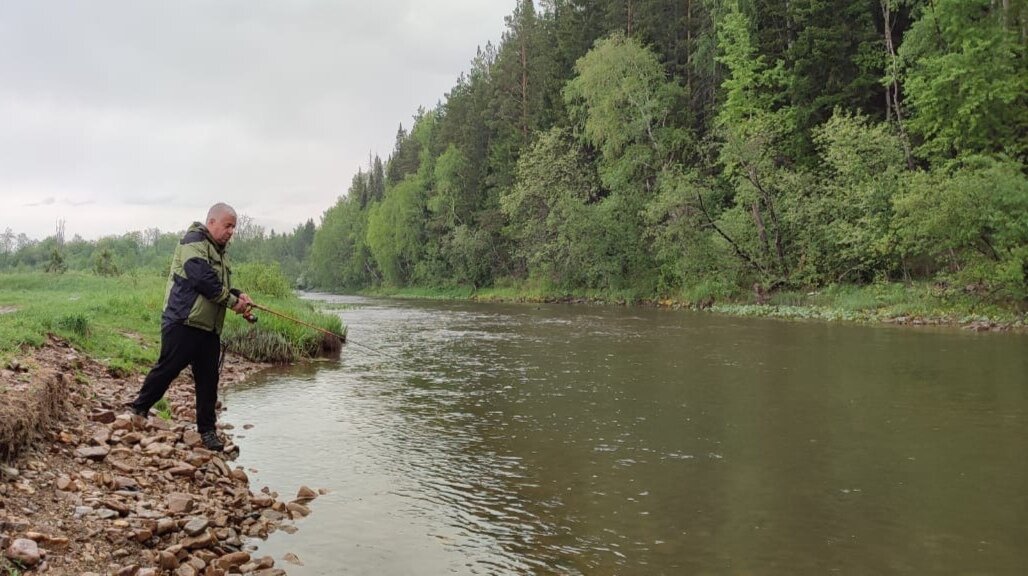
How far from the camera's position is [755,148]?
33.8 metres

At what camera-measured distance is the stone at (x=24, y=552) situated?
363 cm

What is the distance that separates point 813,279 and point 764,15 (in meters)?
17.3

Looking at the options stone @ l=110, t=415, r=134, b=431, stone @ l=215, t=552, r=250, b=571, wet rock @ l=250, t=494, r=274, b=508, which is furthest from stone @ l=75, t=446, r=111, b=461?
stone @ l=215, t=552, r=250, b=571

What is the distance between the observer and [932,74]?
93.7 ft

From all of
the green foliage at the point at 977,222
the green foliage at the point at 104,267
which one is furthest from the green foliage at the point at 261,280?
the green foliage at the point at 977,222

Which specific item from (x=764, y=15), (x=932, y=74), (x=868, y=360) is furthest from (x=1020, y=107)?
(x=868, y=360)

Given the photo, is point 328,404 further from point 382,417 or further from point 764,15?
point 764,15

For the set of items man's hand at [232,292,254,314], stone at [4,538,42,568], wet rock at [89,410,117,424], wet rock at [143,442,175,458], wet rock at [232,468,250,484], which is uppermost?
man's hand at [232,292,254,314]

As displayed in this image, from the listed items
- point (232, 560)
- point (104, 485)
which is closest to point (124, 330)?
point (104, 485)

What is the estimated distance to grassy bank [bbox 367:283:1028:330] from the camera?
906 inches

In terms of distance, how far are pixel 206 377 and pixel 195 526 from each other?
2.57 m

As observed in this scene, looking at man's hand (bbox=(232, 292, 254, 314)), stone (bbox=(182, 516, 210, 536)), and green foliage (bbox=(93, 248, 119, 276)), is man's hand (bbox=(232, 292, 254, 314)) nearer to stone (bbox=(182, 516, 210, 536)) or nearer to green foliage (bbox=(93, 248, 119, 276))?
stone (bbox=(182, 516, 210, 536))

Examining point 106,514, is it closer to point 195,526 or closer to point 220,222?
point 195,526

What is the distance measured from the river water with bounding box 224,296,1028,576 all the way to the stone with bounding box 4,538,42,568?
1612mm
